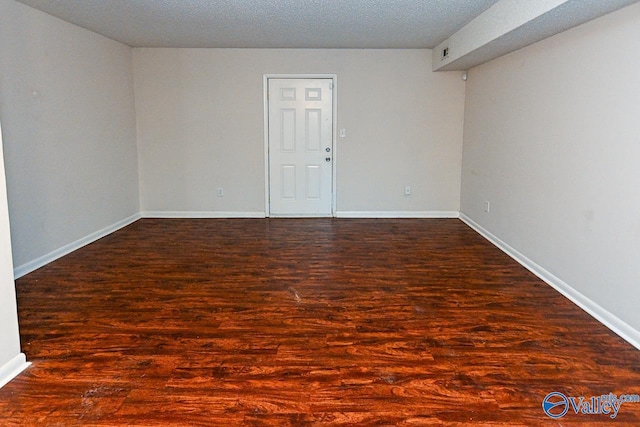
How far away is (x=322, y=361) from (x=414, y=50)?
4916mm

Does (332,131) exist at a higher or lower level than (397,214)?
higher

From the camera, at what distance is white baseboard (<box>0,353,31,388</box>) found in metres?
2.35

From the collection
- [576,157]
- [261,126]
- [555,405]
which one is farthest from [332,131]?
[555,405]

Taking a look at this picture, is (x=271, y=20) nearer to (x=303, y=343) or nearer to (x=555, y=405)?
(x=303, y=343)

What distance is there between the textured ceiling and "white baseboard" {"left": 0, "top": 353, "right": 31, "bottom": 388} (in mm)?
2894

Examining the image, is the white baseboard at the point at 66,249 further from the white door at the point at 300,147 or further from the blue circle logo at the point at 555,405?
the blue circle logo at the point at 555,405

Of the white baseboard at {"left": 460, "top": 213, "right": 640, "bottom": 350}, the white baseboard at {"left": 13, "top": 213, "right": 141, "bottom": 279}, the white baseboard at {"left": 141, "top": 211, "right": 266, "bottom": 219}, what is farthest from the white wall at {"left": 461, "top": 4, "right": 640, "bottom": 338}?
the white baseboard at {"left": 13, "top": 213, "right": 141, "bottom": 279}

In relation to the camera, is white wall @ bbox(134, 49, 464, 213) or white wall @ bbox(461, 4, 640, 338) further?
white wall @ bbox(134, 49, 464, 213)

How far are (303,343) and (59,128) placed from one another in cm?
337

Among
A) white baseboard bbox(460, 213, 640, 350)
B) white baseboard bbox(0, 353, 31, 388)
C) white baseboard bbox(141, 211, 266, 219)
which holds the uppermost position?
white baseboard bbox(141, 211, 266, 219)

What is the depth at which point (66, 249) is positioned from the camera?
473 centimetres

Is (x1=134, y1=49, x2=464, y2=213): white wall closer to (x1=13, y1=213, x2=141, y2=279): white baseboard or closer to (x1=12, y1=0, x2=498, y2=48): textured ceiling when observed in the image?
(x1=12, y1=0, x2=498, y2=48): textured ceiling

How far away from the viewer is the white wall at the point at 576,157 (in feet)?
9.56

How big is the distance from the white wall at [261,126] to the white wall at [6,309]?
428 centimetres
